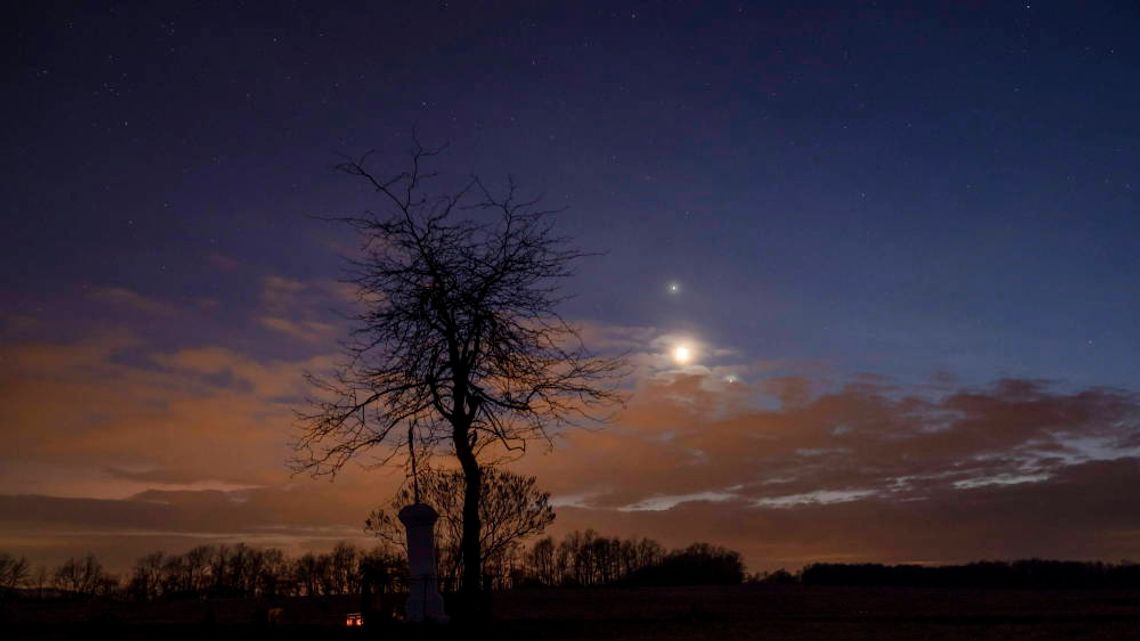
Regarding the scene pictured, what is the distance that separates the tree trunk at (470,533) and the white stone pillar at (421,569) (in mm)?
727

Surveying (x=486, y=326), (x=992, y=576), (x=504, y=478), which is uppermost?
(x=486, y=326)

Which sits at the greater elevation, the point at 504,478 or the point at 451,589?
the point at 504,478

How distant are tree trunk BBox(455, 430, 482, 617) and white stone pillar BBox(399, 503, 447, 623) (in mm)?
727

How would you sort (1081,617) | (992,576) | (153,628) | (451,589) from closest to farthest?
(153,628) → (451,589) → (1081,617) → (992,576)

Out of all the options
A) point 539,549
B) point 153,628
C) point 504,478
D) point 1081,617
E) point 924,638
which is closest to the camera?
point 153,628

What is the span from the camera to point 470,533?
21.6 m

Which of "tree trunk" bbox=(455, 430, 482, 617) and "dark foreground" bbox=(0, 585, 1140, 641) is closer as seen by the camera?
"dark foreground" bbox=(0, 585, 1140, 641)

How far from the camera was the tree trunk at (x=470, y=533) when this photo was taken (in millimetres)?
20672

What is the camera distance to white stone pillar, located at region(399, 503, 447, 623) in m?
20.6

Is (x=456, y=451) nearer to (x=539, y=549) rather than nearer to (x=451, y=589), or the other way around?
(x=451, y=589)

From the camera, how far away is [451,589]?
23281mm

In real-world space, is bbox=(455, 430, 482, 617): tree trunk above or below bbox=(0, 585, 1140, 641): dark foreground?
above

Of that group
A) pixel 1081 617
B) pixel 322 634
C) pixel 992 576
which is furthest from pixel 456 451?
pixel 992 576

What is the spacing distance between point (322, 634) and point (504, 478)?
59.5 feet
